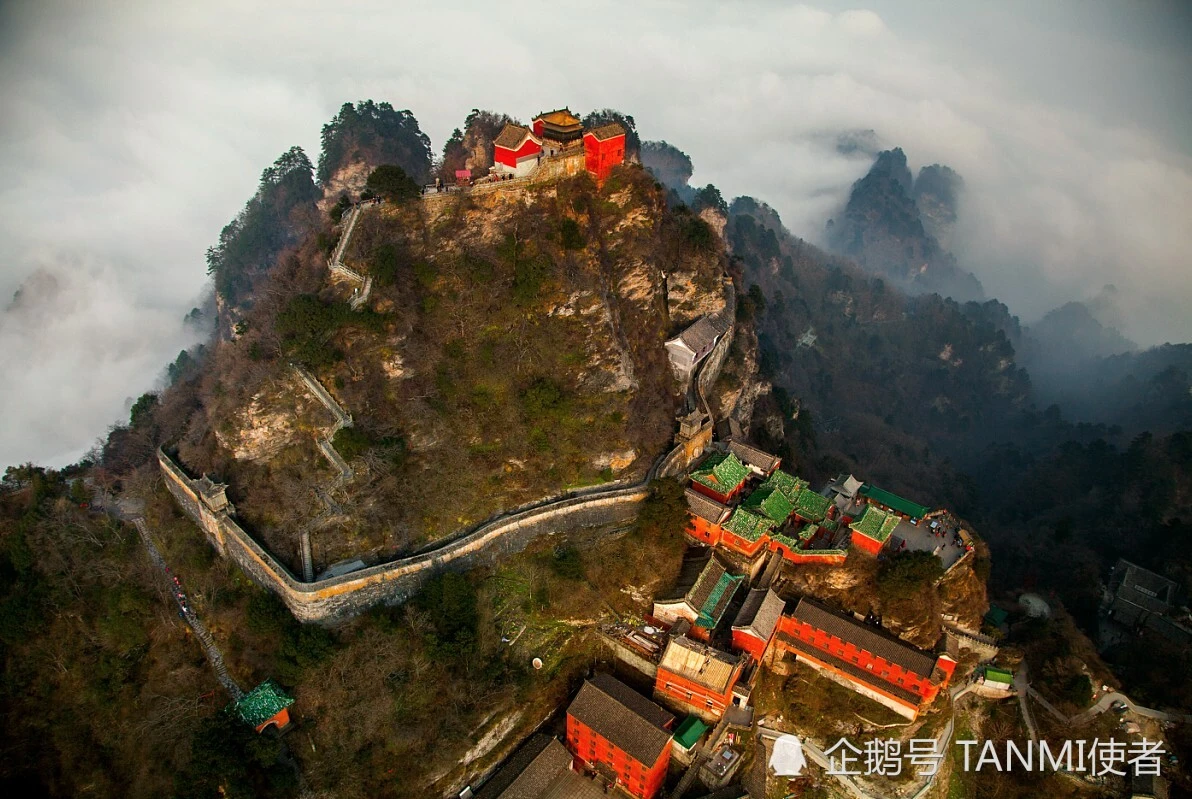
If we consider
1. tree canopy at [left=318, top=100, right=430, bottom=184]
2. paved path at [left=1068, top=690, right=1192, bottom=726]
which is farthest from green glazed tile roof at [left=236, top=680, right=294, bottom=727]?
tree canopy at [left=318, top=100, right=430, bottom=184]

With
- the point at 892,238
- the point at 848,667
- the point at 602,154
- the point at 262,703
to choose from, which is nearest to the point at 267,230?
the point at 602,154

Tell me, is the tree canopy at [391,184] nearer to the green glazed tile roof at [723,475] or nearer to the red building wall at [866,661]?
the green glazed tile roof at [723,475]

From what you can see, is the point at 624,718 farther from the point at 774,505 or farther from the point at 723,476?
the point at 723,476

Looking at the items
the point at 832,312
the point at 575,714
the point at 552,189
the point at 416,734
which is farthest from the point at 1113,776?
the point at 832,312

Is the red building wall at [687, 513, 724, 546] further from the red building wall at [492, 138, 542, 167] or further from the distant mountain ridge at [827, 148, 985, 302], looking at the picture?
the distant mountain ridge at [827, 148, 985, 302]

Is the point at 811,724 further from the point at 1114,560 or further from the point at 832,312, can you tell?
the point at 832,312

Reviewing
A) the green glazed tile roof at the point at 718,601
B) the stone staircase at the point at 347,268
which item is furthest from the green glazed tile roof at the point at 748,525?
the stone staircase at the point at 347,268
